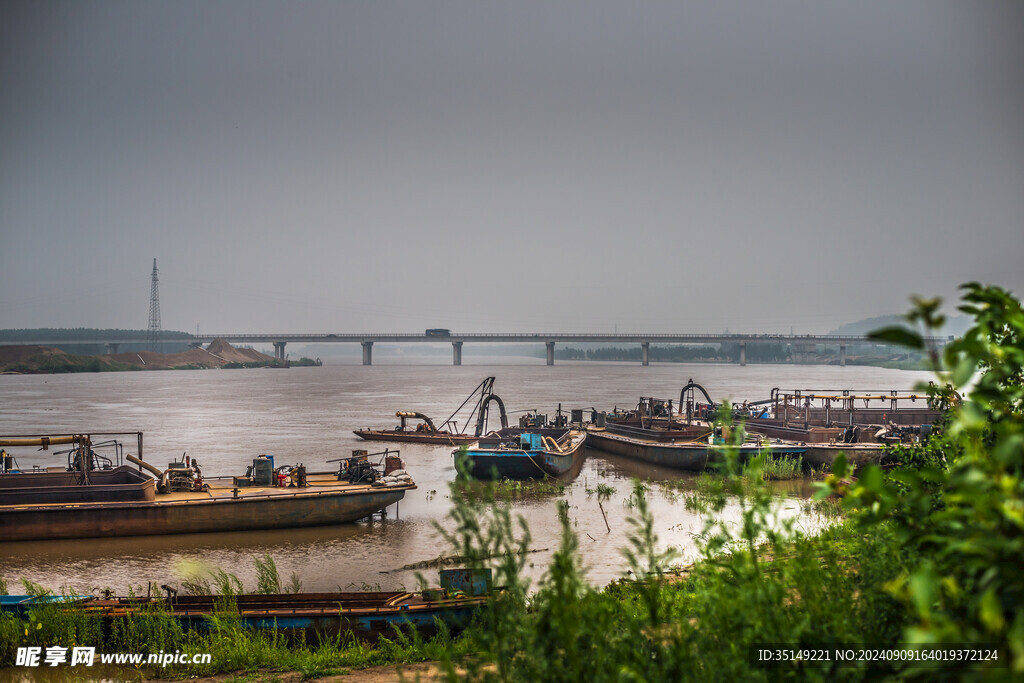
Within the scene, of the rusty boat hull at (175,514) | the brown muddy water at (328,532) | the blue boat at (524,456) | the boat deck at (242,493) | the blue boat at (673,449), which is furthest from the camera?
the blue boat at (673,449)

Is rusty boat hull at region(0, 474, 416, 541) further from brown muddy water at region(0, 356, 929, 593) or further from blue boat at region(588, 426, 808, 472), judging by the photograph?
blue boat at region(588, 426, 808, 472)

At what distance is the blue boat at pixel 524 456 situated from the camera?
1130 inches

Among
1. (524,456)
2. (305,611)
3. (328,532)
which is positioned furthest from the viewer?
(524,456)

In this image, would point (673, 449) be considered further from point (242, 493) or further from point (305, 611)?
point (305, 611)

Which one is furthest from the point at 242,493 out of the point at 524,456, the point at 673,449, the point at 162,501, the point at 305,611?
the point at 673,449

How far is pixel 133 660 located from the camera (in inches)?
410

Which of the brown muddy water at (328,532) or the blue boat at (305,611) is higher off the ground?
the blue boat at (305,611)

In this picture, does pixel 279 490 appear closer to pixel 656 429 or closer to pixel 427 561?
pixel 427 561

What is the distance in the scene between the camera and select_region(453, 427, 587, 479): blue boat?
2870 cm

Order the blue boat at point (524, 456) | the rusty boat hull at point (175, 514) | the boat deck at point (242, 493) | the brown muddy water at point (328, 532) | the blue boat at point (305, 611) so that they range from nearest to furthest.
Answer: the blue boat at point (305, 611) → the brown muddy water at point (328, 532) → the rusty boat hull at point (175, 514) → the boat deck at point (242, 493) → the blue boat at point (524, 456)

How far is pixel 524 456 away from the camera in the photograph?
2958 cm

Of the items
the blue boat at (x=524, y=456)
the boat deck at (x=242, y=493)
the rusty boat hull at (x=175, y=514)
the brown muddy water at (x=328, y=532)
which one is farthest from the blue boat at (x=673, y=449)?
the rusty boat hull at (x=175, y=514)

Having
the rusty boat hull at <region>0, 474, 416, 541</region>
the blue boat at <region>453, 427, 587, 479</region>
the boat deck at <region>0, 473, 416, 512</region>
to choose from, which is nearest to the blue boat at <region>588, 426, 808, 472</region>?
the blue boat at <region>453, 427, 587, 479</region>

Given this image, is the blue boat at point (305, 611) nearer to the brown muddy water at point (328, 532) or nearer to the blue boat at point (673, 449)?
the brown muddy water at point (328, 532)
